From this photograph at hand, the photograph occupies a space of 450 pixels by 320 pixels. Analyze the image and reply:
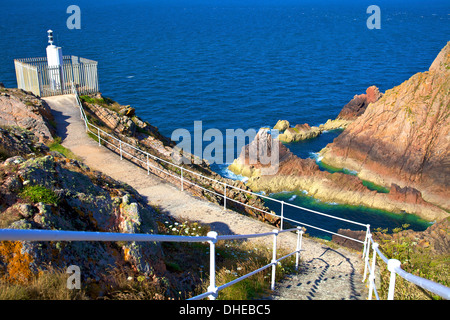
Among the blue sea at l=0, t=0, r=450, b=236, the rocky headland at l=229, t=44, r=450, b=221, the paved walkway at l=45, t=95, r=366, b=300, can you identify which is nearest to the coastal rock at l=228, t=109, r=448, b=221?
the rocky headland at l=229, t=44, r=450, b=221

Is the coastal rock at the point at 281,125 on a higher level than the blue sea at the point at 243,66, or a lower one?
lower

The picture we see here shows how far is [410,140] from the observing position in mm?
41562

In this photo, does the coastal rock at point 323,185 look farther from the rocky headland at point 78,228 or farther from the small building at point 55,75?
A: the rocky headland at point 78,228

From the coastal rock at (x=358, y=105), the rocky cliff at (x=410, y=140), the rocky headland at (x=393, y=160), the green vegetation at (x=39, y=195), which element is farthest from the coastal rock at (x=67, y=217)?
the coastal rock at (x=358, y=105)

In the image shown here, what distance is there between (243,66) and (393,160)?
4813 cm

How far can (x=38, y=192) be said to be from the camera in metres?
6.53

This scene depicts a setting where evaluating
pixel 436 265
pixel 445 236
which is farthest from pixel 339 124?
pixel 436 265

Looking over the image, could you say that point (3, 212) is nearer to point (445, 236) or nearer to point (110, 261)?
point (110, 261)

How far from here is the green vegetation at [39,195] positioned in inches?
249

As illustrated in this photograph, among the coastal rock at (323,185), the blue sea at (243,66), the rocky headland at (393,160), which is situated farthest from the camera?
the blue sea at (243,66)

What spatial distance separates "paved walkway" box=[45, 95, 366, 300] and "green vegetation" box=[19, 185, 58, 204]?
373cm

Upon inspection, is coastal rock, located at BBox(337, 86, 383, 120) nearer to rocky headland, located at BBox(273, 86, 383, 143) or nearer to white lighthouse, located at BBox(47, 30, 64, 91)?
rocky headland, located at BBox(273, 86, 383, 143)

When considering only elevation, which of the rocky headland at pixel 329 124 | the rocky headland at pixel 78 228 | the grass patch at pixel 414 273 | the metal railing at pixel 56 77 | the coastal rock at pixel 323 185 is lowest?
the coastal rock at pixel 323 185

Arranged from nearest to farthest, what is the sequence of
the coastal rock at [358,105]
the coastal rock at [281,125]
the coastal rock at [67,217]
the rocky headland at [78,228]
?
the rocky headland at [78,228] → the coastal rock at [67,217] → the coastal rock at [281,125] → the coastal rock at [358,105]
